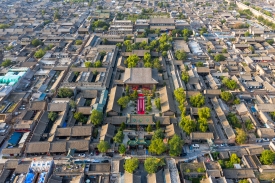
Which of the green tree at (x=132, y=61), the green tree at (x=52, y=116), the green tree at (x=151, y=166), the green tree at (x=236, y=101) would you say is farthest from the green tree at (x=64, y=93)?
the green tree at (x=236, y=101)

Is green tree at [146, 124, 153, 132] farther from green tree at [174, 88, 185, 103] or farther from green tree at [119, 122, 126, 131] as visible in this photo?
green tree at [174, 88, 185, 103]

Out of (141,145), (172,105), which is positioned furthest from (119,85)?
(141,145)

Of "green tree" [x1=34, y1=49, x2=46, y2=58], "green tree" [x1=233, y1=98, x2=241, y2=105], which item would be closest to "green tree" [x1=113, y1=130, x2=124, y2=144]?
"green tree" [x1=233, y1=98, x2=241, y2=105]

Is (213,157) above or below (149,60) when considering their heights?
below

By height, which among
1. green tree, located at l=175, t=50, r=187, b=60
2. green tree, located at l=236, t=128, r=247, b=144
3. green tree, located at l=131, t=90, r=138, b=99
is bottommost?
green tree, located at l=236, t=128, r=247, b=144

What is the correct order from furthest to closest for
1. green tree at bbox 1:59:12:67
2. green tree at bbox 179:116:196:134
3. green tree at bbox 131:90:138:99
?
green tree at bbox 1:59:12:67, green tree at bbox 131:90:138:99, green tree at bbox 179:116:196:134

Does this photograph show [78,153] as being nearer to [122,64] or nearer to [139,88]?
[139,88]
